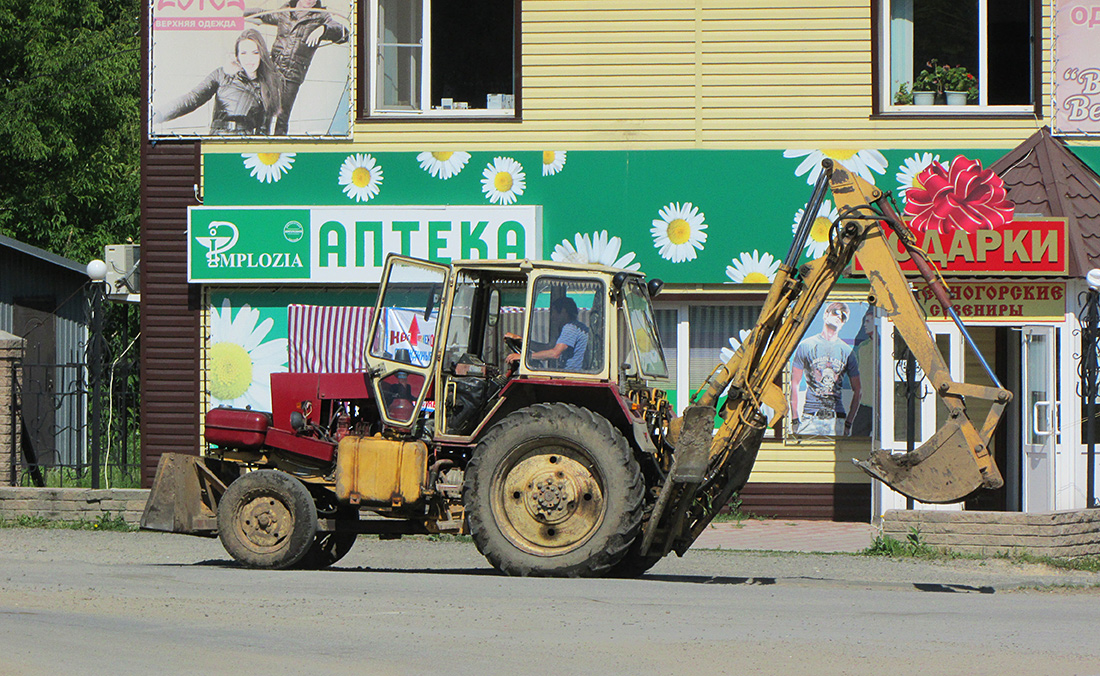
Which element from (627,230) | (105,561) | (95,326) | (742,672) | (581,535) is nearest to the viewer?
(742,672)

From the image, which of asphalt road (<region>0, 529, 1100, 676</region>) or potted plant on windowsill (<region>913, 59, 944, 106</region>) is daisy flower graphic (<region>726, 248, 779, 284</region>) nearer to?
potted plant on windowsill (<region>913, 59, 944, 106</region>)

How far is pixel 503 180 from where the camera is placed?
1641 centimetres

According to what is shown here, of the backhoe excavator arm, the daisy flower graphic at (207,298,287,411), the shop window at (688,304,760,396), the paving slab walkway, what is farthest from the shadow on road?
the shop window at (688,304,760,396)

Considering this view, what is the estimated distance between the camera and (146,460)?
16.7 meters

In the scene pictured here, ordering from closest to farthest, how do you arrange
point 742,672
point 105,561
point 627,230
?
point 742,672 < point 105,561 < point 627,230

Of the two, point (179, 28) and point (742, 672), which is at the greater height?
point (179, 28)

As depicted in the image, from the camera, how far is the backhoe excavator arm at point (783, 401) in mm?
9805

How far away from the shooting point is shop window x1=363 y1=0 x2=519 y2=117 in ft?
55.5

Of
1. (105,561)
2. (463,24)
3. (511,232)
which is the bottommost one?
(105,561)

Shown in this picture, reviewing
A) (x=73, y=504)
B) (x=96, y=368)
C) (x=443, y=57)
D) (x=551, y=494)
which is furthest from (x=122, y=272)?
(x=551, y=494)

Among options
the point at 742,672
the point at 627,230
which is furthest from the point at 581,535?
the point at 627,230

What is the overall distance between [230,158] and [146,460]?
3.93 m

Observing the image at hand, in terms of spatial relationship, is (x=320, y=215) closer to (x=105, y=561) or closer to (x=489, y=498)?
(x=105, y=561)

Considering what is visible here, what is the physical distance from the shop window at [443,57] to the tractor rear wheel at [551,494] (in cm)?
760
